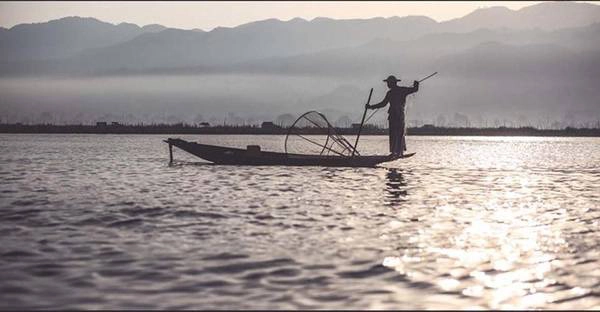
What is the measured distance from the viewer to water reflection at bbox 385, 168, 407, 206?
73.6 feet

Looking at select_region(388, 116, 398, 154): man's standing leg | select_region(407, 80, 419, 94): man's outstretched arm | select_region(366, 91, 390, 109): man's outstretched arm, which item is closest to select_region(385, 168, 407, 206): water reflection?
select_region(388, 116, 398, 154): man's standing leg

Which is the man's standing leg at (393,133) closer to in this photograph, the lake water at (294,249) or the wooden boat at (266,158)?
the wooden boat at (266,158)

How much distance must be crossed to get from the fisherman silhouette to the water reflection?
1.76 meters

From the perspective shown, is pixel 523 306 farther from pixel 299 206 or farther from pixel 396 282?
pixel 299 206

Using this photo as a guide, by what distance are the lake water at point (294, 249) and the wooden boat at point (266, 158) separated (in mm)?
10365

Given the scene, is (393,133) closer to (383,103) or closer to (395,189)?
(383,103)

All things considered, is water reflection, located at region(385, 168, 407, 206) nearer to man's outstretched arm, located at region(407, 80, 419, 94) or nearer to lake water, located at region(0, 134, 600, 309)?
lake water, located at region(0, 134, 600, 309)

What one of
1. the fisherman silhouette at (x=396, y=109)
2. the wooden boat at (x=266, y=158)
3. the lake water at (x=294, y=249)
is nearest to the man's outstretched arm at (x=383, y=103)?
the fisherman silhouette at (x=396, y=109)

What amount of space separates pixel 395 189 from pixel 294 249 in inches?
571

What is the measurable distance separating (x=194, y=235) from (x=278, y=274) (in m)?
4.41

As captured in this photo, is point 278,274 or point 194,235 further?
point 194,235

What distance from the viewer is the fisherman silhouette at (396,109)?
34.0 m

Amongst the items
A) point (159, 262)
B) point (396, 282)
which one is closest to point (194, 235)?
point (159, 262)

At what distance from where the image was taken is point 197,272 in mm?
10609
